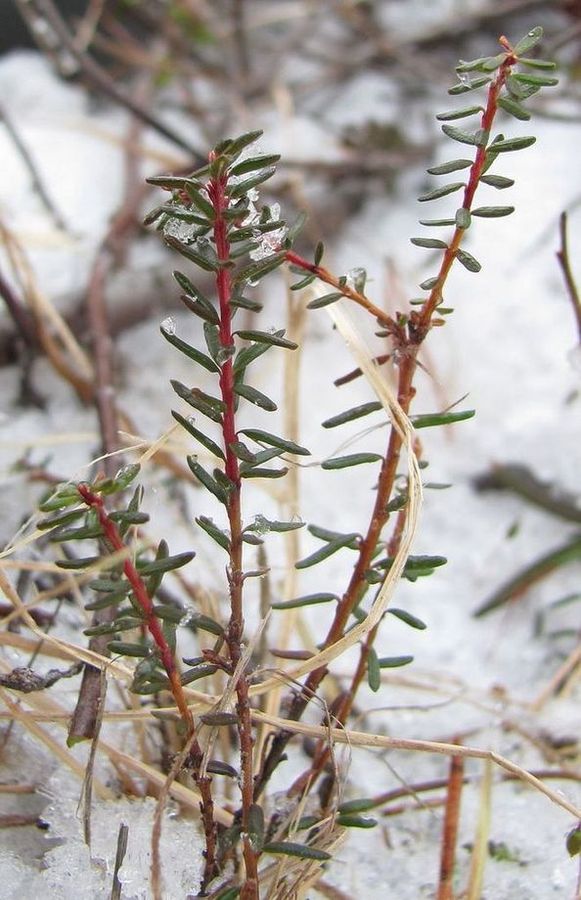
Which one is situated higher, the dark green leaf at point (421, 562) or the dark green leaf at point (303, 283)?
the dark green leaf at point (303, 283)

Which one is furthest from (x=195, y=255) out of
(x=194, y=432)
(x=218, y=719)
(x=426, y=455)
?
(x=426, y=455)

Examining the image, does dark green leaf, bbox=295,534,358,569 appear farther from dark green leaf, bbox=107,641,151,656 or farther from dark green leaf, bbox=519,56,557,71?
dark green leaf, bbox=519,56,557,71

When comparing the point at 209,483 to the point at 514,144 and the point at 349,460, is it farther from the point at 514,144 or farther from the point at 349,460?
the point at 514,144

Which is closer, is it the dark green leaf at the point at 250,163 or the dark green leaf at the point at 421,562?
the dark green leaf at the point at 250,163

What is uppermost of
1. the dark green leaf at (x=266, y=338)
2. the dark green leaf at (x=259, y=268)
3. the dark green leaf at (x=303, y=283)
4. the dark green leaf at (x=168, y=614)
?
the dark green leaf at (x=303, y=283)

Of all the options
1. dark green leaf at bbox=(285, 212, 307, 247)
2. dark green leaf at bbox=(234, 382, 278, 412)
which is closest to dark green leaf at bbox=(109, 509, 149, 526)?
dark green leaf at bbox=(234, 382, 278, 412)

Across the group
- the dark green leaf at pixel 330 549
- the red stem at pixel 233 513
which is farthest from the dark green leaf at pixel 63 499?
the dark green leaf at pixel 330 549

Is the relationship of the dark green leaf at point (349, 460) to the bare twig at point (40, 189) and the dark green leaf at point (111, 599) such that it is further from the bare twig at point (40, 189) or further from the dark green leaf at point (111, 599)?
the bare twig at point (40, 189)
